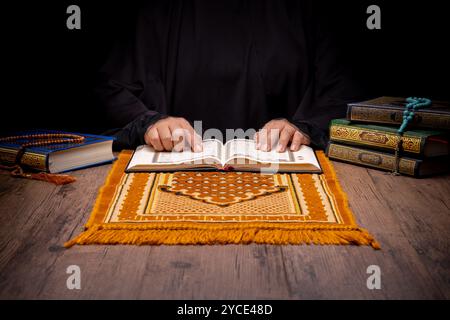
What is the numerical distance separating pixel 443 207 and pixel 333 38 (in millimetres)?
1304

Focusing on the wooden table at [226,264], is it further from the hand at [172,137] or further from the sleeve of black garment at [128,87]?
the sleeve of black garment at [128,87]

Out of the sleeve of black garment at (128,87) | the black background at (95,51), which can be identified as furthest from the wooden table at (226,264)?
the black background at (95,51)

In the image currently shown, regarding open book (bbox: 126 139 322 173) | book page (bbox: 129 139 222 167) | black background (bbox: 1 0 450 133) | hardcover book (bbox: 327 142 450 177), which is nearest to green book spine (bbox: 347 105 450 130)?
hardcover book (bbox: 327 142 450 177)

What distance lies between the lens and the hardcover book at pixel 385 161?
154cm

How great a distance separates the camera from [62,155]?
1.58 m

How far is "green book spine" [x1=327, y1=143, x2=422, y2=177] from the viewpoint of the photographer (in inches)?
60.8

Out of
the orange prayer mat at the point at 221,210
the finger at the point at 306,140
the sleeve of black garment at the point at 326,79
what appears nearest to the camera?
the orange prayer mat at the point at 221,210

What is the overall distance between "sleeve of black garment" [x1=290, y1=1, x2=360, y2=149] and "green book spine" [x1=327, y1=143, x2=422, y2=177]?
23cm

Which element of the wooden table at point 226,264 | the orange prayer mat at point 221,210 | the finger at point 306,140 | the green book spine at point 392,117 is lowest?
the wooden table at point 226,264

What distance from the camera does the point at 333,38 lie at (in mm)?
2373

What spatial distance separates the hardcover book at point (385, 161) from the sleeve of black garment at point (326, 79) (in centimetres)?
24

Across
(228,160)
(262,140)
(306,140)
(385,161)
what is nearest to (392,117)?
(385,161)

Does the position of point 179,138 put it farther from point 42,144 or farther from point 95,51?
point 95,51

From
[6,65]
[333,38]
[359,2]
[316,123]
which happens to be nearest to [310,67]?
[333,38]
